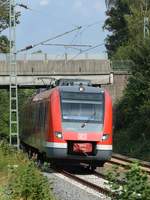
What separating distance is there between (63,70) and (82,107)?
28.8 metres

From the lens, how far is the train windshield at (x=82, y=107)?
74.2 feet

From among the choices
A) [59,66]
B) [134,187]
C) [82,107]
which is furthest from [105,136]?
[59,66]

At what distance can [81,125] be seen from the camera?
22406 mm

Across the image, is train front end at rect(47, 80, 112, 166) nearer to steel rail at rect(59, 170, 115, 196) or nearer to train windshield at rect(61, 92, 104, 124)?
train windshield at rect(61, 92, 104, 124)

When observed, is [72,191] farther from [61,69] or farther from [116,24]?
[116,24]

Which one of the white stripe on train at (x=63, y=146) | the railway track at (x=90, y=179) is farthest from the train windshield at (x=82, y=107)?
the railway track at (x=90, y=179)

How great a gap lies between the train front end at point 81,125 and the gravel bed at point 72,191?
169 cm

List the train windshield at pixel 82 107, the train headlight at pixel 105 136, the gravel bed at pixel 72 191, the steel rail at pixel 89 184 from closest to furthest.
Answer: the gravel bed at pixel 72 191, the steel rail at pixel 89 184, the train headlight at pixel 105 136, the train windshield at pixel 82 107

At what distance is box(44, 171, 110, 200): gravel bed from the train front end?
1.69 m

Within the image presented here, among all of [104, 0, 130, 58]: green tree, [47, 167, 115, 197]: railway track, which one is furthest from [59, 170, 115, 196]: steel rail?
[104, 0, 130, 58]: green tree

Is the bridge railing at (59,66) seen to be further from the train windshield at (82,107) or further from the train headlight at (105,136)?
the train headlight at (105,136)

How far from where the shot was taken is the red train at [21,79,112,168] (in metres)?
22.2

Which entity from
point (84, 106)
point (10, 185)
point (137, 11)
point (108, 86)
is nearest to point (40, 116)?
point (84, 106)

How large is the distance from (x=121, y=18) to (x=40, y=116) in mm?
66131
